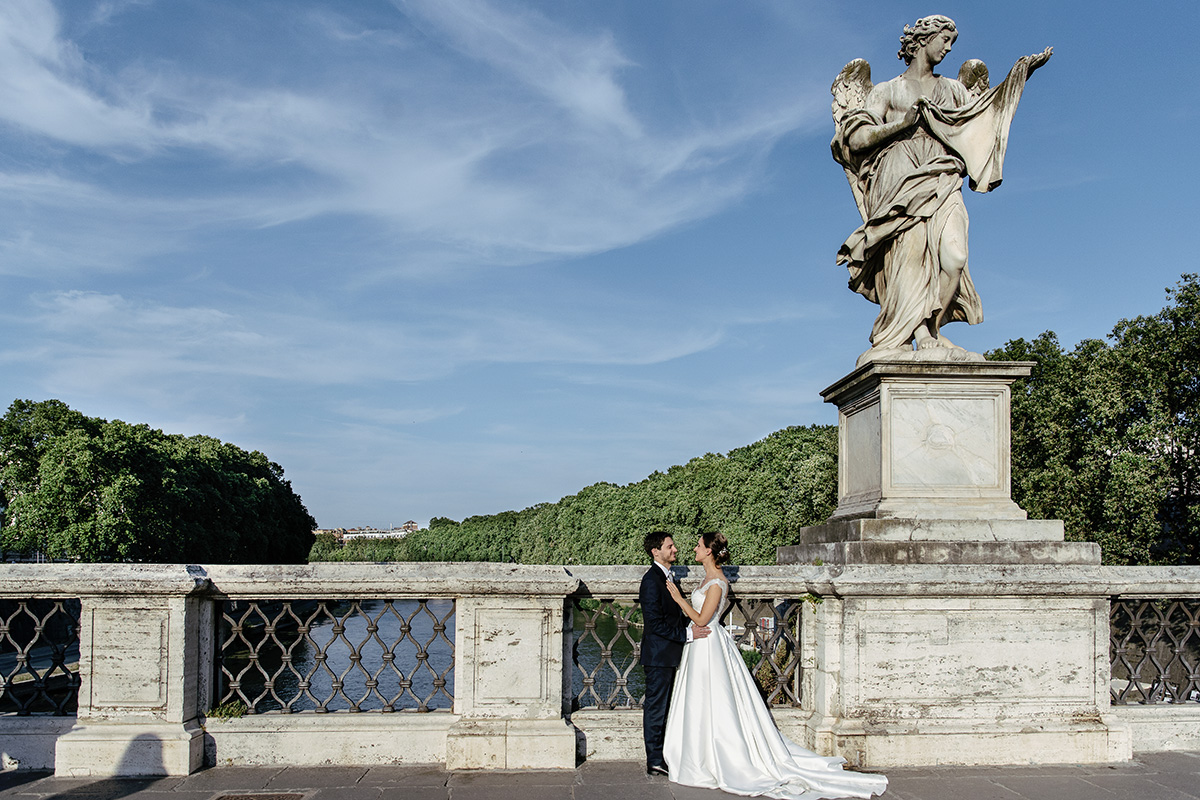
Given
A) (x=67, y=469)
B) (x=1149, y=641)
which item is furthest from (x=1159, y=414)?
(x=67, y=469)

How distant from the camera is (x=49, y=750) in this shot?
5922 mm

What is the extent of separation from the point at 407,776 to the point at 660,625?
6.33 ft

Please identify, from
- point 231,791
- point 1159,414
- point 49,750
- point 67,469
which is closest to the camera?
point 231,791

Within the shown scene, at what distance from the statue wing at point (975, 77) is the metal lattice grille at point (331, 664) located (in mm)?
5879

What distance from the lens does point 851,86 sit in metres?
7.48

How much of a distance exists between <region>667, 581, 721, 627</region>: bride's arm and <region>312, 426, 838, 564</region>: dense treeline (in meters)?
23.9

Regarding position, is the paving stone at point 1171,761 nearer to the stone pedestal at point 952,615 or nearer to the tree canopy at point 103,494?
the stone pedestal at point 952,615

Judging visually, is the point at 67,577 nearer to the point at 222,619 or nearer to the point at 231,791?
the point at 222,619

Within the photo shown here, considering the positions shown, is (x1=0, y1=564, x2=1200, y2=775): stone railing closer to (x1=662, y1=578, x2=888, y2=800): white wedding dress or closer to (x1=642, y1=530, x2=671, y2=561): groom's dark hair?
(x1=642, y1=530, x2=671, y2=561): groom's dark hair

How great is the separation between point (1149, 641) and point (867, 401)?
280 cm

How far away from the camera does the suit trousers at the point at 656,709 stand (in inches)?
229

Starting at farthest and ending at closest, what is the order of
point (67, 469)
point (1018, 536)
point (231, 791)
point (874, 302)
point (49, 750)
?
point (67, 469), point (874, 302), point (1018, 536), point (49, 750), point (231, 791)

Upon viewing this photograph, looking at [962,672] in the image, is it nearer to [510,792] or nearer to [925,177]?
[510,792]

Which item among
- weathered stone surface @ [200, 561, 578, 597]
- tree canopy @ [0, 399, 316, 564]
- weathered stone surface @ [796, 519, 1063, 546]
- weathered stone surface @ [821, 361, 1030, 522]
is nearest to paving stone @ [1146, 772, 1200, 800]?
weathered stone surface @ [796, 519, 1063, 546]
